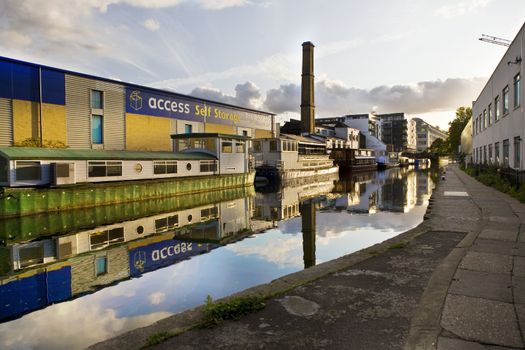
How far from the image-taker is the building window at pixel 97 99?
34.9 meters

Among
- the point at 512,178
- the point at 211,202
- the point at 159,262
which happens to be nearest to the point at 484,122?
the point at 512,178

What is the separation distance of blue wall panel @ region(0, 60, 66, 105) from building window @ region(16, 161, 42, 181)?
985 cm

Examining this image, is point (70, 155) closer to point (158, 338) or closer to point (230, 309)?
point (230, 309)

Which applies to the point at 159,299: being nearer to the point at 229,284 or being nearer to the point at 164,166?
the point at 229,284

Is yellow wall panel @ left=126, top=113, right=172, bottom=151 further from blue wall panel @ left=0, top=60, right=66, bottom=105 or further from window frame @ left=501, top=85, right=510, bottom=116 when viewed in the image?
window frame @ left=501, top=85, right=510, bottom=116

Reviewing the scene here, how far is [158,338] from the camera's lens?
4867 millimetres

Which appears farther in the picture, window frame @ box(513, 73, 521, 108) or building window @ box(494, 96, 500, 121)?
building window @ box(494, 96, 500, 121)

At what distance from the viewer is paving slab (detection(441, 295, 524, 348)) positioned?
4616 mm

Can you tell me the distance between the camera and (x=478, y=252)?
919cm

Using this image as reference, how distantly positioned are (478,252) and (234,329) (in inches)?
280

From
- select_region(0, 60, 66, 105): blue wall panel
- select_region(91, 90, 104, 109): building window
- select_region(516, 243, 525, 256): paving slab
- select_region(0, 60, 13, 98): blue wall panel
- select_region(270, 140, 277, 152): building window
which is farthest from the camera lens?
select_region(270, 140, 277, 152): building window

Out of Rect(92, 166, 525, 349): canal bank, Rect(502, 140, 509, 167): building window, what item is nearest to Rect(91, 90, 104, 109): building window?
Rect(92, 166, 525, 349): canal bank

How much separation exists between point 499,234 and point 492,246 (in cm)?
205

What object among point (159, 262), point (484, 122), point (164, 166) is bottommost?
point (159, 262)
